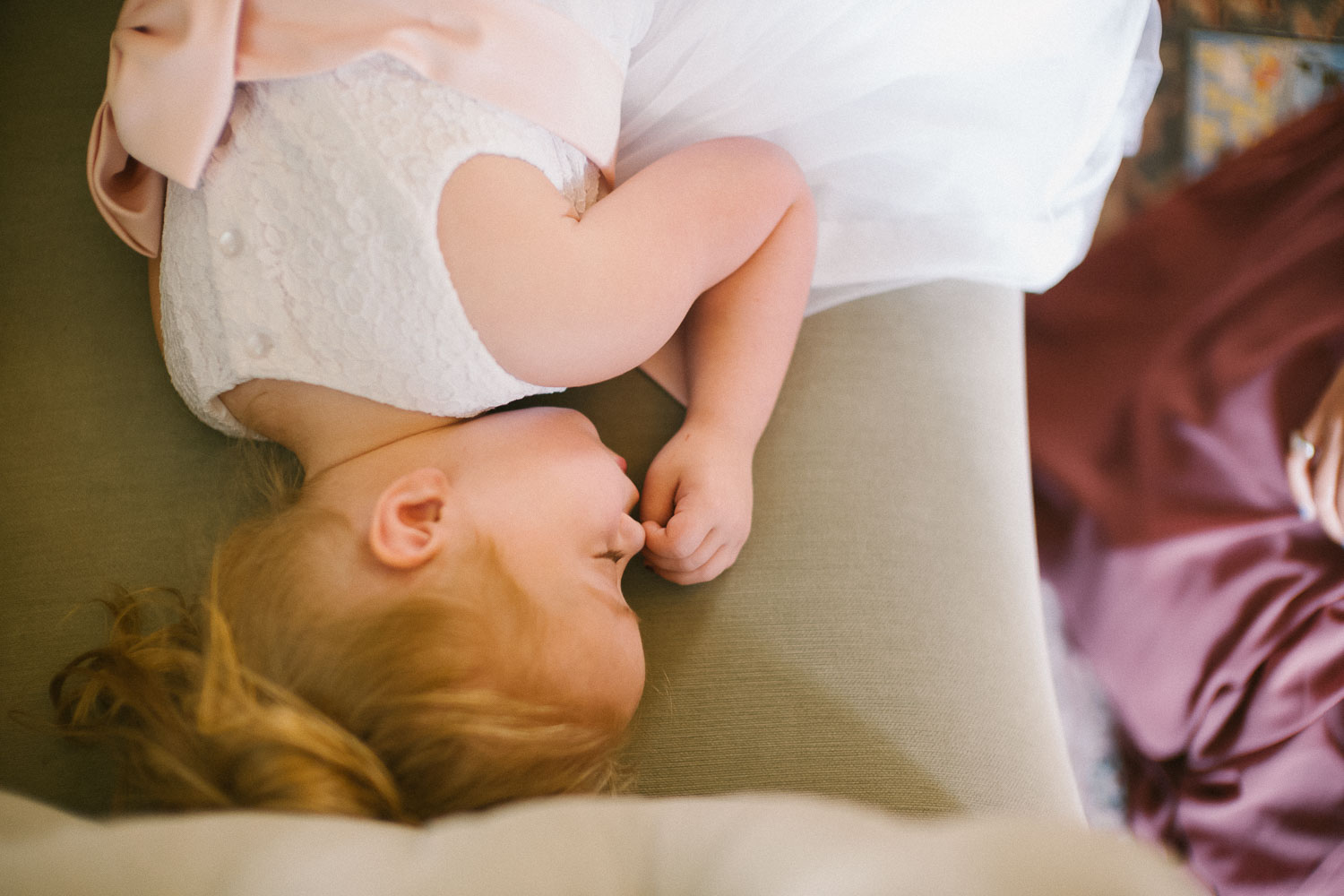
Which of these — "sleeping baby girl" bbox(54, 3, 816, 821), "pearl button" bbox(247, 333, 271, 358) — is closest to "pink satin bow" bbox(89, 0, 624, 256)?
"sleeping baby girl" bbox(54, 3, 816, 821)

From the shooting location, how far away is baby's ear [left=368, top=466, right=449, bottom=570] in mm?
552

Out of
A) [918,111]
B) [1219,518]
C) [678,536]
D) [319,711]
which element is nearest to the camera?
[319,711]

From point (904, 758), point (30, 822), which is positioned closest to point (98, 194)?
point (30, 822)

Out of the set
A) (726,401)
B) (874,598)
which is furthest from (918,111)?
(874,598)

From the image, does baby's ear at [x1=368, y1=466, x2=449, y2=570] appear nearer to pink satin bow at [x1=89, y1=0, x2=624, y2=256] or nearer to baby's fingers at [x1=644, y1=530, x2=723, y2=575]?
baby's fingers at [x1=644, y1=530, x2=723, y2=575]

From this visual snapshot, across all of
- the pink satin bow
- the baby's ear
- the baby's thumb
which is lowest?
the baby's thumb

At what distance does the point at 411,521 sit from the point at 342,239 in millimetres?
200

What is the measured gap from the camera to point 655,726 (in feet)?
2.07

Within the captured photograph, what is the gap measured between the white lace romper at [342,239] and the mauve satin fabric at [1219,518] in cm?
73

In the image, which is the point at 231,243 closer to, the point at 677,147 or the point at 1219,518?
the point at 677,147

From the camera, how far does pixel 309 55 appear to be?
0.59m

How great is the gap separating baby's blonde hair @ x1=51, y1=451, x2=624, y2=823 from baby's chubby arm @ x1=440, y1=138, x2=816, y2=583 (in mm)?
168

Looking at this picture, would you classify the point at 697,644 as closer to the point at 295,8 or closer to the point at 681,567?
the point at 681,567

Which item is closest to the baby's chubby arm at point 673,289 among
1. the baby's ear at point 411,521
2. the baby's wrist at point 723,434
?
the baby's wrist at point 723,434
